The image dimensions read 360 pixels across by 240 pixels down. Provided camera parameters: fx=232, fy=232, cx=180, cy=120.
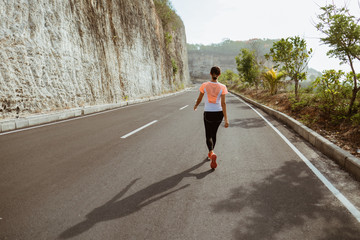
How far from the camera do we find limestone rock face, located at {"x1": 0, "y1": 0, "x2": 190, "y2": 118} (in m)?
9.70

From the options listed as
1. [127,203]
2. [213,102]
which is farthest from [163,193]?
[213,102]

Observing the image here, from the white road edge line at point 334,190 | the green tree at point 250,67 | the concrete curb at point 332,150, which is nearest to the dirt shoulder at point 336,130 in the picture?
the concrete curb at point 332,150

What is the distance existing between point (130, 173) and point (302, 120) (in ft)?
22.2

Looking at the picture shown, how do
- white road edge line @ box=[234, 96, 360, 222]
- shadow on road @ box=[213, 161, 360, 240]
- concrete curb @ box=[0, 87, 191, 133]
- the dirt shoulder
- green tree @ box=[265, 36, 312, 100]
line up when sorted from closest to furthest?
shadow on road @ box=[213, 161, 360, 240]
white road edge line @ box=[234, 96, 360, 222]
the dirt shoulder
concrete curb @ box=[0, 87, 191, 133]
green tree @ box=[265, 36, 312, 100]

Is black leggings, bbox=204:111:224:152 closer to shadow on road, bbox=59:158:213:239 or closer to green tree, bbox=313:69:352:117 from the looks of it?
shadow on road, bbox=59:158:213:239

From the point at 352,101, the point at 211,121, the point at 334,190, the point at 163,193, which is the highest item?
the point at 211,121

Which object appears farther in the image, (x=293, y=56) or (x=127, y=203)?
(x=293, y=56)

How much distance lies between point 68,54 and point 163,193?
42.5ft

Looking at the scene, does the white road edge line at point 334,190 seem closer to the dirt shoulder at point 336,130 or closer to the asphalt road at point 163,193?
the asphalt road at point 163,193

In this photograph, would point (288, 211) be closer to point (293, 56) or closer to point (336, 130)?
point (336, 130)

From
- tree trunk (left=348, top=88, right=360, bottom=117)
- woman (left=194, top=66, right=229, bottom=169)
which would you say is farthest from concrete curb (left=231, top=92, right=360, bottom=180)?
woman (left=194, top=66, right=229, bottom=169)

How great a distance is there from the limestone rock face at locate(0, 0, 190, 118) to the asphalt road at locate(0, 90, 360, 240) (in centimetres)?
548

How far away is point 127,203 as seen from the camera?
3.05m

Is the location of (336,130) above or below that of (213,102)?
below
